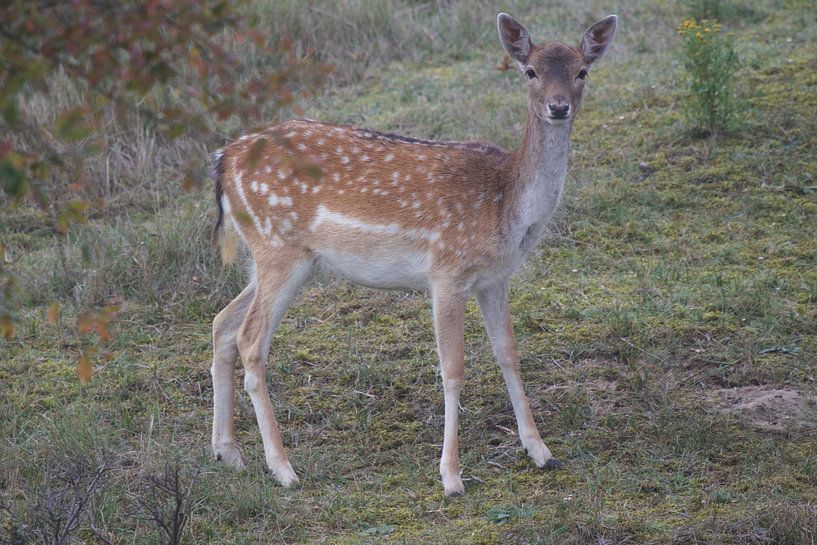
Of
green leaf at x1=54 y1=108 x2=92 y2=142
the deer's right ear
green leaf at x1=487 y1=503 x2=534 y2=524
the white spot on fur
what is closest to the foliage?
green leaf at x1=54 y1=108 x2=92 y2=142

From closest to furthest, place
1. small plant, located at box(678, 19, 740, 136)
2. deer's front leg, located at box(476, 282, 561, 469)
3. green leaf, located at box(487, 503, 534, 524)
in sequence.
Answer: green leaf, located at box(487, 503, 534, 524) < deer's front leg, located at box(476, 282, 561, 469) < small plant, located at box(678, 19, 740, 136)

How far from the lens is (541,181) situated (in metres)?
5.66

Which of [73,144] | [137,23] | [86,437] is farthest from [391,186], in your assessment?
[73,144]

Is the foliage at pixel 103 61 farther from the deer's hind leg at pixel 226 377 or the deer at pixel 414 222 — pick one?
the deer's hind leg at pixel 226 377

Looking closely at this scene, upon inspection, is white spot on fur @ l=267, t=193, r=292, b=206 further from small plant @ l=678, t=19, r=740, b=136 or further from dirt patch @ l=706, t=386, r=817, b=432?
small plant @ l=678, t=19, r=740, b=136

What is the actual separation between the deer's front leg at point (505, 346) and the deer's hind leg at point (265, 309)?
98 centimetres

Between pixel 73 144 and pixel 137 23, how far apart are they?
6.62 metres

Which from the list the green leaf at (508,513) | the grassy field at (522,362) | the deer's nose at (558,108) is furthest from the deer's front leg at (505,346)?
the deer's nose at (558,108)

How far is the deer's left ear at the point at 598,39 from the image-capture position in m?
5.97

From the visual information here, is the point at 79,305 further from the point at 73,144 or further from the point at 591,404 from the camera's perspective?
the point at 591,404

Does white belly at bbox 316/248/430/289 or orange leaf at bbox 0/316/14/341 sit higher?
orange leaf at bbox 0/316/14/341

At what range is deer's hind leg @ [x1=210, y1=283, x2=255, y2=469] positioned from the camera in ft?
19.1

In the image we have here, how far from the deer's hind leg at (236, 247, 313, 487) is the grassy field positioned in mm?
348

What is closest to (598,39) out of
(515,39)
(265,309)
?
(515,39)
